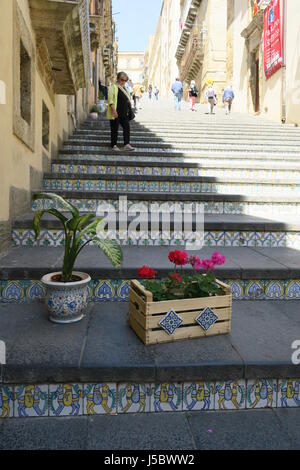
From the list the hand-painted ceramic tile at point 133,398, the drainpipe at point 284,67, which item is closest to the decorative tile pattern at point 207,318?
the hand-painted ceramic tile at point 133,398

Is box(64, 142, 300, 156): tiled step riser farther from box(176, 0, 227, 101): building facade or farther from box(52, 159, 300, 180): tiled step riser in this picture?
box(176, 0, 227, 101): building facade

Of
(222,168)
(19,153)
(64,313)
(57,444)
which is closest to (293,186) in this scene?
(222,168)

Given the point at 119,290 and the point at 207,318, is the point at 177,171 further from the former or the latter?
the point at 207,318

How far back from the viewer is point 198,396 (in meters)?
2.00

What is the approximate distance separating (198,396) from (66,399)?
2.25 ft

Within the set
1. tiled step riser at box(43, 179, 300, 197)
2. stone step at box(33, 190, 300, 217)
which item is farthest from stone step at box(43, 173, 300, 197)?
stone step at box(33, 190, 300, 217)

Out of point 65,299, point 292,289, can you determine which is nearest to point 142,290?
point 65,299

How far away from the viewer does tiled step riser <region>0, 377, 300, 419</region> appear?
1917 mm

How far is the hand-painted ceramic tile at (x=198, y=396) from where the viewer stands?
1.99 metres

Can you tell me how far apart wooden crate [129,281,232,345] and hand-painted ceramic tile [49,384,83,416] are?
456 millimetres

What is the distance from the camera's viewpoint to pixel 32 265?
2.75 metres

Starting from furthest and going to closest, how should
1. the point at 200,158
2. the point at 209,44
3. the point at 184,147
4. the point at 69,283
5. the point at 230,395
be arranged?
the point at 209,44
the point at 184,147
the point at 200,158
the point at 69,283
the point at 230,395
